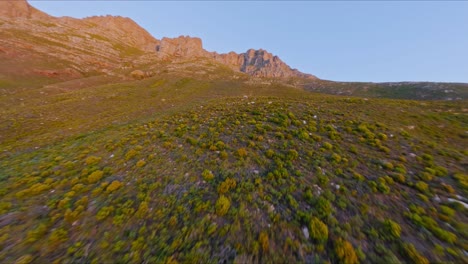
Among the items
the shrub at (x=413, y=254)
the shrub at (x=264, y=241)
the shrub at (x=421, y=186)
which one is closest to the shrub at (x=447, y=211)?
the shrub at (x=421, y=186)

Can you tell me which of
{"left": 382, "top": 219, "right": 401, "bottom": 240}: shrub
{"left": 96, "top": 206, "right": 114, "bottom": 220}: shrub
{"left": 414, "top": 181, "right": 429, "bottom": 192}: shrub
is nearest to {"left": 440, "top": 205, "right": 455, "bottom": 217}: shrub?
{"left": 414, "top": 181, "right": 429, "bottom": 192}: shrub

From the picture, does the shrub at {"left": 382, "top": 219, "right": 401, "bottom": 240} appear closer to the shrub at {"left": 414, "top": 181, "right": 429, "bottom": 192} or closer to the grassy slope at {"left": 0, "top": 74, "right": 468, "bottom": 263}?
the grassy slope at {"left": 0, "top": 74, "right": 468, "bottom": 263}

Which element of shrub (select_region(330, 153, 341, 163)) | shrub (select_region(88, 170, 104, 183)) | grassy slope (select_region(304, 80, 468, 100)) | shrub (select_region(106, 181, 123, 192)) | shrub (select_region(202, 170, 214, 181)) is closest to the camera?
shrub (select_region(106, 181, 123, 192))

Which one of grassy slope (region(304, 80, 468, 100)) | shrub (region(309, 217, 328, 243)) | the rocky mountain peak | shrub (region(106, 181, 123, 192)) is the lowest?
shrub (region(106, 181, 123, 192))

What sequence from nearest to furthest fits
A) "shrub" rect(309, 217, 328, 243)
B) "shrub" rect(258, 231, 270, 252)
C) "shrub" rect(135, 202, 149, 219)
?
"shrub" rect(258, 231, 270, 252) < "shrub" rect(309, 217, 328, 243) < "shrub" rect(135, 202, 149, 219)

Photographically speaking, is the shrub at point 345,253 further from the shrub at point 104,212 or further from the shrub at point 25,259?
the shrub at point 25,259

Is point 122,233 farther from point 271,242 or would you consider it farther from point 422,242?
point 422,242

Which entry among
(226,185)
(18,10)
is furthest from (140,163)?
(18,10)
